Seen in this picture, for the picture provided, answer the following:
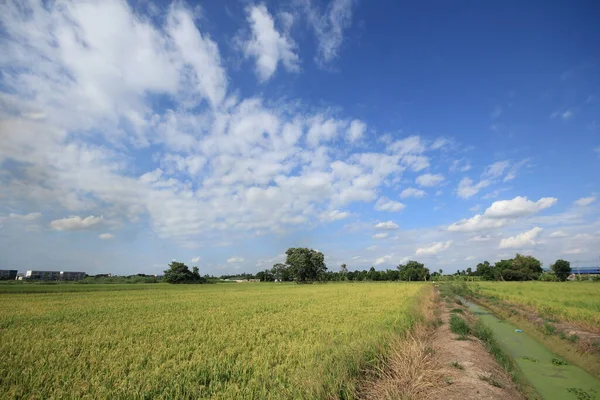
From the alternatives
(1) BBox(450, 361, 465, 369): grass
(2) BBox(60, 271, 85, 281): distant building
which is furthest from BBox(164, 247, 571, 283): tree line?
(2) BBox(60, 271, 85, 281): distant building

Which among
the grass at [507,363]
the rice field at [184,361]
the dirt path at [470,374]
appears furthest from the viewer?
the grass at [507,363]

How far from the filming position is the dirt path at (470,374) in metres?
7.06

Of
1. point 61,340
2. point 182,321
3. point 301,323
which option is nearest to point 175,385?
point 61,340

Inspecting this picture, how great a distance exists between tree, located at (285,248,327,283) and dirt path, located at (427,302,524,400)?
81998mm

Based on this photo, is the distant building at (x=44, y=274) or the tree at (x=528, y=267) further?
the distant building at (x=44, y=274)

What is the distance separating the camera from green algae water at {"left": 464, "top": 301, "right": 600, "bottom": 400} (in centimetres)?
890

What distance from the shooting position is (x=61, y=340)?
11328 millimetres

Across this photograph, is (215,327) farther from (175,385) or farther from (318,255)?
(318,255)

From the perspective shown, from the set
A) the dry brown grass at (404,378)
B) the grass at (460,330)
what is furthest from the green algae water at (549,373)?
the dry brown grass at (404,378)

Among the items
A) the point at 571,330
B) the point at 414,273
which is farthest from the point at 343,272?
the point at 571,330

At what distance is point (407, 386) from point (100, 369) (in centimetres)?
821

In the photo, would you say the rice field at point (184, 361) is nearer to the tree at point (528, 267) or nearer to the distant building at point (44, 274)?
the tree at point (528, 267)

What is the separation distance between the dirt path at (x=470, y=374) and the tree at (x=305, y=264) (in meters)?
82.0

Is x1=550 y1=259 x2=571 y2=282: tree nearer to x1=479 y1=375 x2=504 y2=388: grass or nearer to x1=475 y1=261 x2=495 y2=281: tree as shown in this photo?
x1=475 y1=261 x2=495 y2=281: tree
